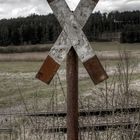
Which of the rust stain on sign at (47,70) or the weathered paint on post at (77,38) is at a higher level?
the weathered paint on post at (77,38)

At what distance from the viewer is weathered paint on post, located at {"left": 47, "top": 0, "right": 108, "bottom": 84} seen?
13.9ft

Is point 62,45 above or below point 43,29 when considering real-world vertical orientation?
below

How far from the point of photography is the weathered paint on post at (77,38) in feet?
13.9

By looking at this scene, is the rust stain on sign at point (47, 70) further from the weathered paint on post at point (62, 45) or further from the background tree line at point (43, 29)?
the background tree line at point (43, 29)

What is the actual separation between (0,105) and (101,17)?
73.9 metres

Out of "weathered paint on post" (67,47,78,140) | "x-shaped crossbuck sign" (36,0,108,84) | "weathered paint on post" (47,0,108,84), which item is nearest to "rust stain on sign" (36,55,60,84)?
"x-shaped crossbuck sign" (36,0,108,84)

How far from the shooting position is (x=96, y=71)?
4.24 m

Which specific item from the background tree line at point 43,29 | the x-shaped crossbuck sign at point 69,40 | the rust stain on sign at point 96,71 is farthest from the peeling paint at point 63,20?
the background tree line at point 43,29

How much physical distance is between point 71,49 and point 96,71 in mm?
343

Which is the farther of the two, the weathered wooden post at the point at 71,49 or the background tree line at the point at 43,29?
the background tree line at the point at 43,29

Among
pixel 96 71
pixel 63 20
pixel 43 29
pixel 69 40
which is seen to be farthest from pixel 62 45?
pixel 43 29

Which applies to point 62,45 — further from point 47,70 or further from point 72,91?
point 72,91

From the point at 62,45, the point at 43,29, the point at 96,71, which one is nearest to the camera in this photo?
the point at 96,71

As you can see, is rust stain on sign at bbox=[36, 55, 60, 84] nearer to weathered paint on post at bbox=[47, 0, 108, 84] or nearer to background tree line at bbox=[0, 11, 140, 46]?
weathered paint on post at bbox=[47, 0, 108, 84]
